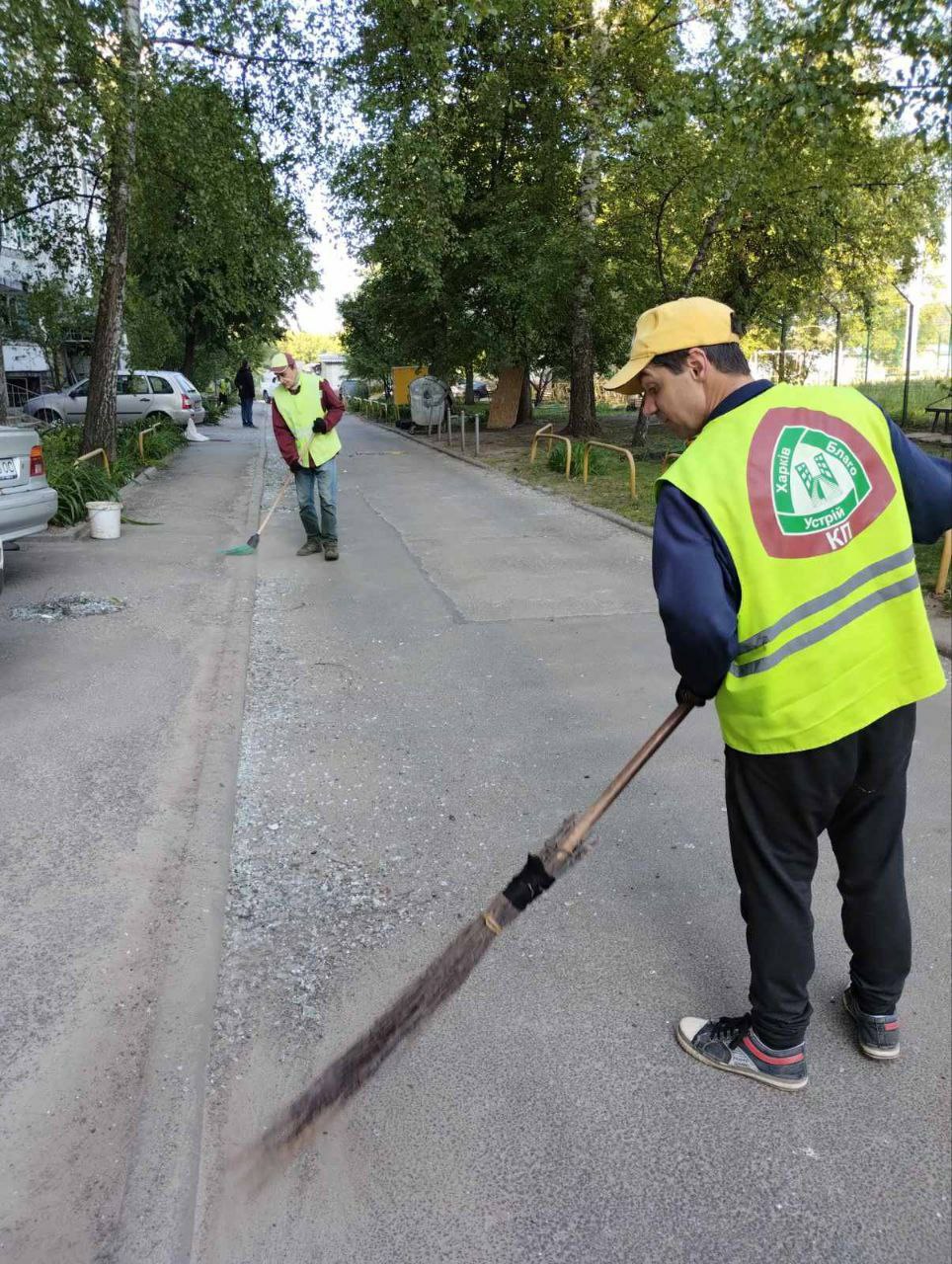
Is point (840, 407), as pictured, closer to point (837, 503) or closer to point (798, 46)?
point (837, 503)

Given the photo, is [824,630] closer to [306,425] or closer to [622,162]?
[306,425]

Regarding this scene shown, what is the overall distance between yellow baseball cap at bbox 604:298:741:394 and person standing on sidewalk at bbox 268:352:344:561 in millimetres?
6692

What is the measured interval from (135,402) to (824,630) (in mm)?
25481

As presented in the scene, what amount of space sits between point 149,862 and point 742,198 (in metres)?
12.9

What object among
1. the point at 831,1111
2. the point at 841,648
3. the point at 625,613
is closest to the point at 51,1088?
the point at 831,1111

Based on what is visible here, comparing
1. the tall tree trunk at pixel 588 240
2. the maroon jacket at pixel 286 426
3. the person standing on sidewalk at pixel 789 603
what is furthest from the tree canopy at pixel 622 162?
the person standing on sidewalk at pixel 789 603

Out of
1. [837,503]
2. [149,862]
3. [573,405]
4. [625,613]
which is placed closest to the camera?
A: [837,503]

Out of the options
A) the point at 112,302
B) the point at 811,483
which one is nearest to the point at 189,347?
the point at 112,302

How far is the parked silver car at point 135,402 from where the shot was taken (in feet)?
79.9

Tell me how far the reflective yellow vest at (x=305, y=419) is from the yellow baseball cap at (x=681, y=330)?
674 cm

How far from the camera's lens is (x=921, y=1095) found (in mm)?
2529

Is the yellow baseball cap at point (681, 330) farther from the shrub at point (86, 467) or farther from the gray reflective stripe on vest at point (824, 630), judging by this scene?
the shrub at point (86, 467)

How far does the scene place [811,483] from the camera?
2.16m

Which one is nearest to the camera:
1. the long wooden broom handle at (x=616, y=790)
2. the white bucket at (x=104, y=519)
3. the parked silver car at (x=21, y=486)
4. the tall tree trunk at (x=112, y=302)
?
the long wooden broom handle at (x=616, y=790)
